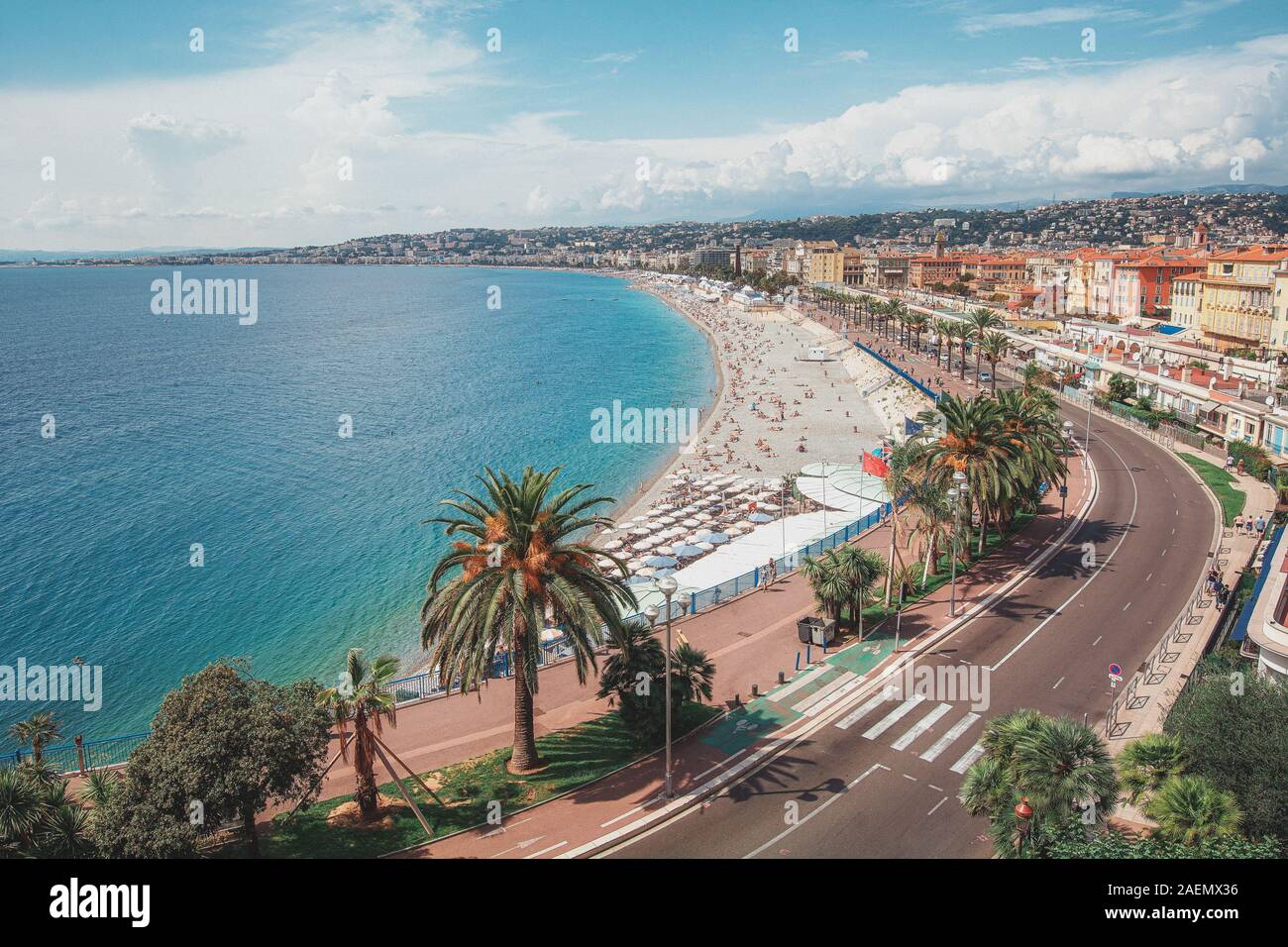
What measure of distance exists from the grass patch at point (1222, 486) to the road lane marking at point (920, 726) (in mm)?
24594

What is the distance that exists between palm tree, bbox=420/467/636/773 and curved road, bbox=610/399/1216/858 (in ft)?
15.1

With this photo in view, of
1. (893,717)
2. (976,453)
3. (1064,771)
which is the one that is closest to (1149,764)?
(1064,771)

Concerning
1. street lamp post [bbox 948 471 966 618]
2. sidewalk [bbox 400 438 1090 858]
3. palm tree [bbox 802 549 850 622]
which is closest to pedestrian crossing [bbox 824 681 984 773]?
sidewalk [bbox 400 438 1090 858]

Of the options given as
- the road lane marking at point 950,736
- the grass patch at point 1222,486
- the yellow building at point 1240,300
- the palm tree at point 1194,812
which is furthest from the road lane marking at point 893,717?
the yellow building at point 1240,300

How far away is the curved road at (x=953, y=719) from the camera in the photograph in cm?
1761

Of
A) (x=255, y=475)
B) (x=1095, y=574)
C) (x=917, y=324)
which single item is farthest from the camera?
(x=917, y=324)

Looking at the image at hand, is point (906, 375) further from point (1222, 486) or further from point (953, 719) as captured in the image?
point (953, 719)

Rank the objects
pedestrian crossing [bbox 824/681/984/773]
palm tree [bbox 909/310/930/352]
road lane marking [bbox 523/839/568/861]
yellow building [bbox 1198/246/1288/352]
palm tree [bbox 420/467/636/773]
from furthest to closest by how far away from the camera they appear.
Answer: palm tree [bbox 909/310/930/352], yellow building [bbox 1198/246/1288/352], pedestrian crossing [bbox 824/681/984/773], palm tree [bbox 420/467/636/773], road lane marking [bbox 523/839/568/861]

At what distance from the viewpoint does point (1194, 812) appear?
45.6 feet

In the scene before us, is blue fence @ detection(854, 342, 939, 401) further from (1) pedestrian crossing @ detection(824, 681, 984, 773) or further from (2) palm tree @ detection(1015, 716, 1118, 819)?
(2) palm tree @ detection(1015, 716, 1118, 819)

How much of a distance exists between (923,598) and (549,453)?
140 ft

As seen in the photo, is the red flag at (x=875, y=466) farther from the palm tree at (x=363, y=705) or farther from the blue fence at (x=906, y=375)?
the palm tree at (x=363, y=705)

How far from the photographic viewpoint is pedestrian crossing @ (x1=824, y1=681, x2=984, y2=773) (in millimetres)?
20859

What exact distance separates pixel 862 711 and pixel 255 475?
54.0 m
